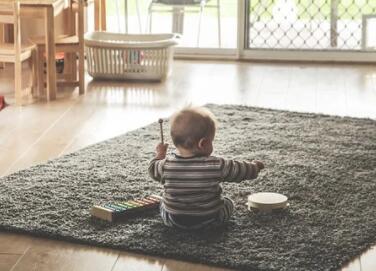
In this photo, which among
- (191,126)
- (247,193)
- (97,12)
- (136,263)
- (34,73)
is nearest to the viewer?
(136,263)

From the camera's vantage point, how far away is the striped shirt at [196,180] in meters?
2.68

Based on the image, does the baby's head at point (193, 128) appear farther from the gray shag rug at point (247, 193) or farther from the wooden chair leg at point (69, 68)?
the wooden chair leg at point (69, 68)

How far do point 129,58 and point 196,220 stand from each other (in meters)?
2.64

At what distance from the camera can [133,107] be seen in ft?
14.9

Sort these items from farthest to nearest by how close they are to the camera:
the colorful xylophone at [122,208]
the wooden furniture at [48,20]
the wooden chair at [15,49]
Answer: the wooden furniture at [48,20]
the wooden chair at [15,49]
the colorful xylophone at [122,208]

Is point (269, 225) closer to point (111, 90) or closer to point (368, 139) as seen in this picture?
point (368, 139)

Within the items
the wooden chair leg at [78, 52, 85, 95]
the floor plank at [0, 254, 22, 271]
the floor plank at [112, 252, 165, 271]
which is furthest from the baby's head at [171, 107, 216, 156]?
the wooden chair leg at [78, 52, 85, 95]

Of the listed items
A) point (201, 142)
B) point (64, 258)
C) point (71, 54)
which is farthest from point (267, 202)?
point (71, 54)

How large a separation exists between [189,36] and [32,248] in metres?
3.78

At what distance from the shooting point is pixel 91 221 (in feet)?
9.16

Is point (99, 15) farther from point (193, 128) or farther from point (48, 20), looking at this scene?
point (193, 128)

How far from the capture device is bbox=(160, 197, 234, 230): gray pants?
2.70 metres

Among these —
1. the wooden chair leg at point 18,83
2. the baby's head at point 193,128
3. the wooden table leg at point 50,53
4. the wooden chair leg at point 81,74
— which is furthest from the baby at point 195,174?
the wooden chair leg at point 81,74

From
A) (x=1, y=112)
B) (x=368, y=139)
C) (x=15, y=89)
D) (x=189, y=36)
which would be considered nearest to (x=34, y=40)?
(x=15, y=89)
